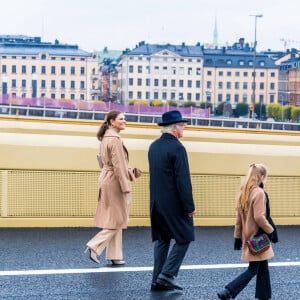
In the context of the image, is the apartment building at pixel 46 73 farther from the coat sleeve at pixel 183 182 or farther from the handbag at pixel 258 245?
the handbag at pixel 258 245

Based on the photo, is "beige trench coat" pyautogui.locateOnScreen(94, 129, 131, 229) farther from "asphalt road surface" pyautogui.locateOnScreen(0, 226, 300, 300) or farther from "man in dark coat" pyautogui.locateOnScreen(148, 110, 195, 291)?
"man in dark coat" pyautogui.locateOnScreen(148, 110, 195, 291)

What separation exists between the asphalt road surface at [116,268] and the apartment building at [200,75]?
140365 millimetres

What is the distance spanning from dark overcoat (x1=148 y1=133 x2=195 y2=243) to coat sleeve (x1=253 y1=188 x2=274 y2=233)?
0.54m

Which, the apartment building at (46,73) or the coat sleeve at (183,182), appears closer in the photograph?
the coat sleeve at (183,182)

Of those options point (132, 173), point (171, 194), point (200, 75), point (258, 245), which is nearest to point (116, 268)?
point (132, 173)

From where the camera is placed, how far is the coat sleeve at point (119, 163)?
7969 millimetres

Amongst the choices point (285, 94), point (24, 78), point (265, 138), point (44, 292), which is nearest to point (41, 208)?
point (44, 292)

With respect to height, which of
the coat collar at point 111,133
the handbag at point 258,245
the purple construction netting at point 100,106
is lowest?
the purple construction netting at point 100,106

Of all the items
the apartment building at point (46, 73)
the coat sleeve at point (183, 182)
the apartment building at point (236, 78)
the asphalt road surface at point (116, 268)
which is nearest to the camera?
the coat sleeve at point (183, 182)

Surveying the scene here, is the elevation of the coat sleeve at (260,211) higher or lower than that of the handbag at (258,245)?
higher

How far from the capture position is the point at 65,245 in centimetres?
921

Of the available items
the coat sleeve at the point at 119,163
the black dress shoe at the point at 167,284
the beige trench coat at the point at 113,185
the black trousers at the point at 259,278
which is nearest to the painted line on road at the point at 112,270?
the beige trench coat at the point at 113,185

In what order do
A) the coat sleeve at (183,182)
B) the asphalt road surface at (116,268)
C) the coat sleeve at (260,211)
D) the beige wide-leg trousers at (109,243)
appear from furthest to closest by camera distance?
the beige wide-leg trousers at (109,243), the asphalt road surface at (116,268), the coat sleeve at (183,182), the coat sleeve at (260,211)

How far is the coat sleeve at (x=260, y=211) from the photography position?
675 cm
